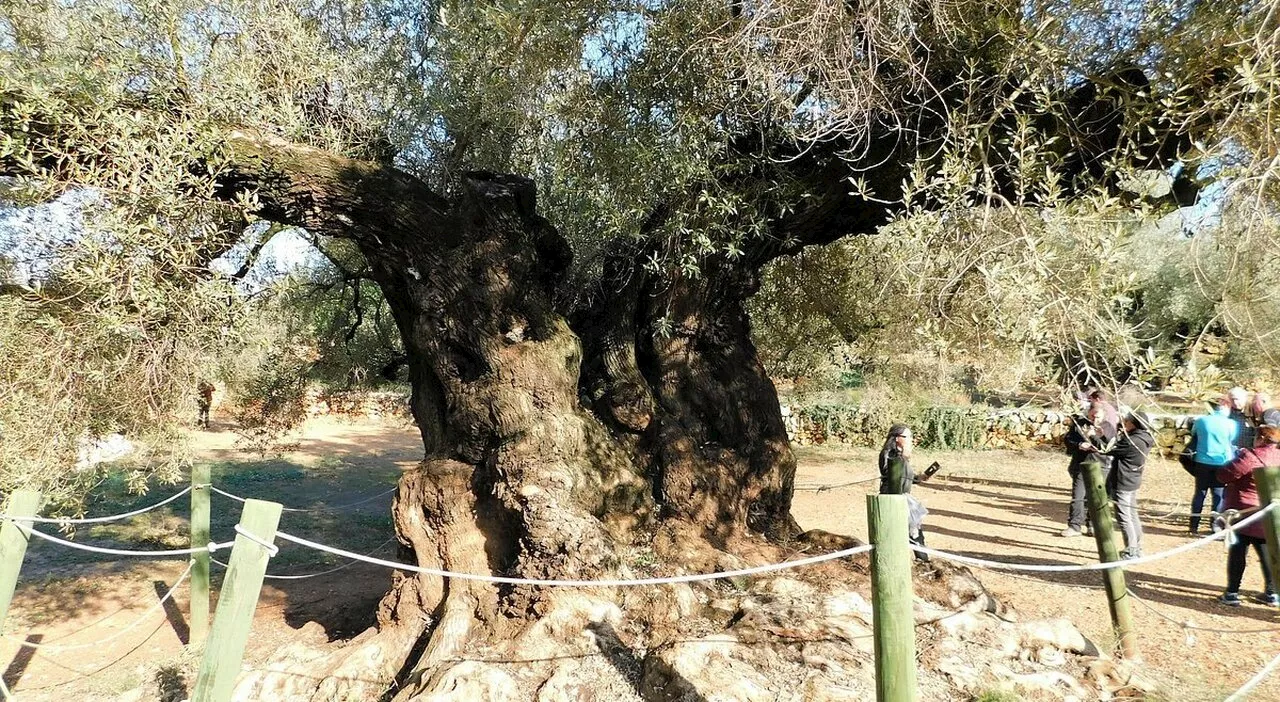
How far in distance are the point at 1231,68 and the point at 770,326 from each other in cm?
588

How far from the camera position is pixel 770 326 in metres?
9.38

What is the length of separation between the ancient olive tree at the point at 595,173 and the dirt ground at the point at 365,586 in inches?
88.9

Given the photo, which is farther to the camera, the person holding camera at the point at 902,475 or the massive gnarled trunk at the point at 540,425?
the person holding camera at the point at 902,475

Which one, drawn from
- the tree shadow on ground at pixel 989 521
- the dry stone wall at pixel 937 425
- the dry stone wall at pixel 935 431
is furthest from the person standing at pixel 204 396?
the dry stone wall at pixel 935 431

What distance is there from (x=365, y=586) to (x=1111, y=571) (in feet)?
23.8

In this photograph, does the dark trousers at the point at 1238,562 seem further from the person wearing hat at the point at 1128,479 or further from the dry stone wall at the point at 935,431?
the dry stone wall at the point at 935,431

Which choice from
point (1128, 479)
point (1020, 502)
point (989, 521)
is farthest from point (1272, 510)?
point (1020, 502)

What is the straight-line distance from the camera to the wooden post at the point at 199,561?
6.50m

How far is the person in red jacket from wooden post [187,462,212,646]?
9.22m

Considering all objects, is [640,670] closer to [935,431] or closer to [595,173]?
[595,173]

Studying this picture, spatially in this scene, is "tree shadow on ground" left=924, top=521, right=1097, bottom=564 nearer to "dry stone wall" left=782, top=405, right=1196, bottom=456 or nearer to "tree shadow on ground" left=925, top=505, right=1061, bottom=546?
"tree shadow on ground" left=925, top=505, right=1061, bottom=546

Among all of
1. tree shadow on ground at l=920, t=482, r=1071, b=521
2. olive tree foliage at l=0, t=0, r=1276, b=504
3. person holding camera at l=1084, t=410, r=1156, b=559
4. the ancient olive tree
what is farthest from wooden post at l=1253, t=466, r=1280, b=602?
tree shadow on ground at l=920, t=482, r=1071, b=521

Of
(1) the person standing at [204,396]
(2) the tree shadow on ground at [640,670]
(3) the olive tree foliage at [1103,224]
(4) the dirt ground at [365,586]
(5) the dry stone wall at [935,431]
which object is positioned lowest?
(4) the dirt ground at [365,586]

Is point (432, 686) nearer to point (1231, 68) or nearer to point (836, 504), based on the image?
point (1231, 68)
